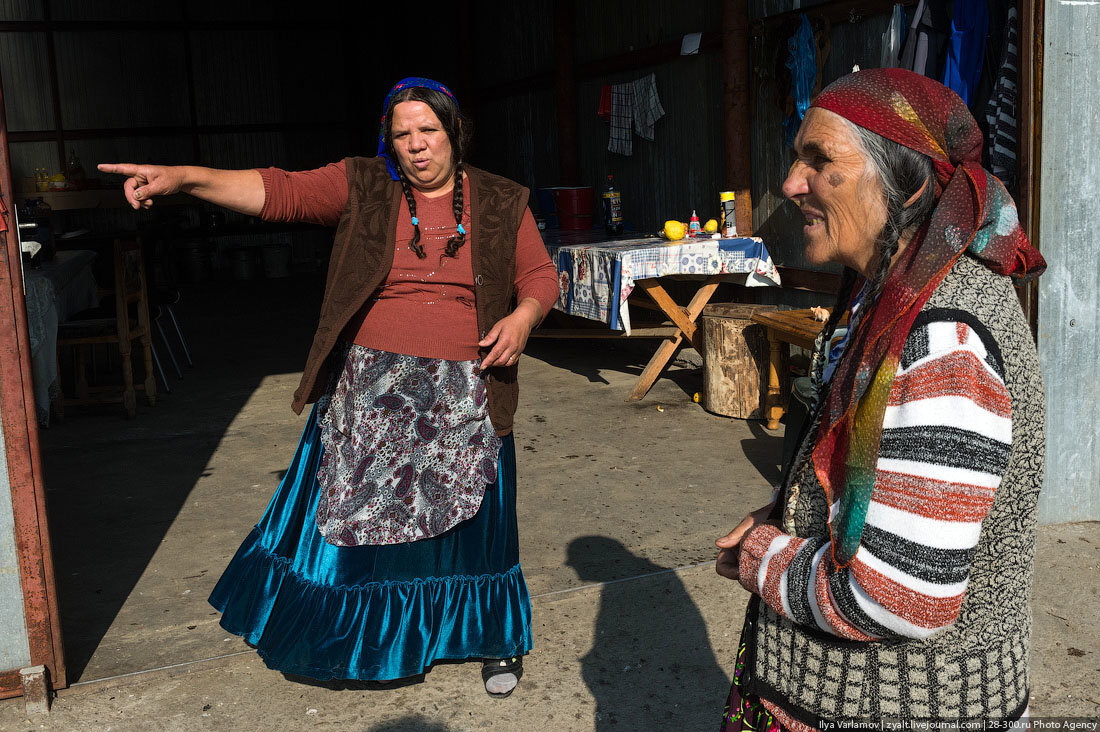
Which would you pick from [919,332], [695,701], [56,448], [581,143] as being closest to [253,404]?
[56,448]

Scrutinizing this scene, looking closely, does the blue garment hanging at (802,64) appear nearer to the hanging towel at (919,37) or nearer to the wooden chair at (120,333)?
the hanging towel at (919,37)

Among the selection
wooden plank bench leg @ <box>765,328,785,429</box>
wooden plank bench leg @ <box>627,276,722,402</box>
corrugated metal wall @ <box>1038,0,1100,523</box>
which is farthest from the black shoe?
wooden plank bench leg @ <box>627,276,722,402</box>

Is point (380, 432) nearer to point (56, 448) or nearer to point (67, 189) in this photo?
point (56, 448)

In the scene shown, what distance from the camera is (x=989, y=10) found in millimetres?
4672

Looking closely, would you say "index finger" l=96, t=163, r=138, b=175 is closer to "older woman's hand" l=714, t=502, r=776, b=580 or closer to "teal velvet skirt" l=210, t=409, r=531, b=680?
"teal velvet skirt" l=210, t=409, r=531, b=680

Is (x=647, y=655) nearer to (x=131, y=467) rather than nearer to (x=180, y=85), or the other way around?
(x=131, y=467)

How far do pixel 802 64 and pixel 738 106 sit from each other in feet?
2.45

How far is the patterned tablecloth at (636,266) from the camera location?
631 cm

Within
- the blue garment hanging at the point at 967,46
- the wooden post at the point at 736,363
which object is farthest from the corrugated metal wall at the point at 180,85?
the blue garment hanging at the point at 967,46

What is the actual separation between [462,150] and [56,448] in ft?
13.9

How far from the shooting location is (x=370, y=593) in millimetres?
3006

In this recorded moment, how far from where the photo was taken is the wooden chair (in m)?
6.74

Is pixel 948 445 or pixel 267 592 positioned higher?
pixel 948 445

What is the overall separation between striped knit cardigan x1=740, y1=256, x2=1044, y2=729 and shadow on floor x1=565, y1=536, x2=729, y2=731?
1572 millimetres
